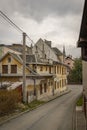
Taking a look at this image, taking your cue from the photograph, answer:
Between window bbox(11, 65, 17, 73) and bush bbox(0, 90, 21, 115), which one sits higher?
window bbox(11, 65, 17, 73)

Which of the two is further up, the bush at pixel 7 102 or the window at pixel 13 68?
the window at pixel 13 68

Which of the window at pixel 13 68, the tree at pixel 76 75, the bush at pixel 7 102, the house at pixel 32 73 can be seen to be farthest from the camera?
the tree at pixel 76 75

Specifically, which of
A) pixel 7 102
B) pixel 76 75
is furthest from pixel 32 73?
pixel 76 75

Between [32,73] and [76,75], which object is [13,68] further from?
[76,75]

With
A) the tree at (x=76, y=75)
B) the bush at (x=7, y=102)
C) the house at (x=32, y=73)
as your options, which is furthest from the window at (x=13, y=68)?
the tree at (x=76, y=75)

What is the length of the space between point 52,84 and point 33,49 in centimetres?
1067

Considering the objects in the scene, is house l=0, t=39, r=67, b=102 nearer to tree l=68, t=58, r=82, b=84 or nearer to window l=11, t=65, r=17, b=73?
window l=11, t=65, r=17, b=73

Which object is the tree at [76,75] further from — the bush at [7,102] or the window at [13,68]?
the bush at [7,102]

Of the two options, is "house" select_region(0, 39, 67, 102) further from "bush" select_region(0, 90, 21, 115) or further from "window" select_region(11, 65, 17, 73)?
"bush" select_region(0, 90, 21, 115)

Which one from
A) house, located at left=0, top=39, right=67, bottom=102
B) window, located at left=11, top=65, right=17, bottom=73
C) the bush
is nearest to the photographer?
the bush

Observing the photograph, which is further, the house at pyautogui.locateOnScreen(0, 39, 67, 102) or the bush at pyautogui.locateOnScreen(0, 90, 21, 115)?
the house at pyautogui.locateOnScreen(0, 39, 67, 102)

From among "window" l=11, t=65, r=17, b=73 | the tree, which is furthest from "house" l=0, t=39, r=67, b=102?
the tree

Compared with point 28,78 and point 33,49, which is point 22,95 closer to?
point 28,78

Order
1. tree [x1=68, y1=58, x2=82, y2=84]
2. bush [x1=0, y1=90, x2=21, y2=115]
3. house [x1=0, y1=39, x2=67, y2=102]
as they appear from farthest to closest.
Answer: tree [x1=68, y1=58, x2=82, y2=84], house [x1=0, y1=39, x2=67, y2=102], bush [x1=0, y1=90, x2=21, y2=115]
